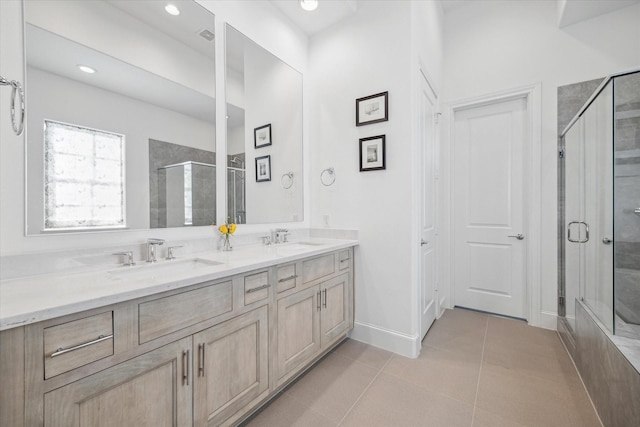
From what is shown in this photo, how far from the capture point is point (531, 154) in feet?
8.97

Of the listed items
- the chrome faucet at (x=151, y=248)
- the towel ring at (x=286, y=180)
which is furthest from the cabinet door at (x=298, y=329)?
the towel ring at (x=286, y=180)

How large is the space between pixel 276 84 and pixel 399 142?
4.02ft

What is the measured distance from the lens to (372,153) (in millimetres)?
2367

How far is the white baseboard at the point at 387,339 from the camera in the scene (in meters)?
2.18

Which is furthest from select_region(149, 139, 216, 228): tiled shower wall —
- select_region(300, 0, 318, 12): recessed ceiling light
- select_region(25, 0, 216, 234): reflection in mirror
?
select_region(300, 0, 318, 12): recessed ceiling light

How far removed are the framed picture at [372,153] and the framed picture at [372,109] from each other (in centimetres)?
16

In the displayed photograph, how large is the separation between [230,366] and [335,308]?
1.02 m

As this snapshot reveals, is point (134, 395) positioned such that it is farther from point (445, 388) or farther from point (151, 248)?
point (445, 388)

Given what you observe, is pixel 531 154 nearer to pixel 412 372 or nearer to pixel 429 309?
pixel 429 309

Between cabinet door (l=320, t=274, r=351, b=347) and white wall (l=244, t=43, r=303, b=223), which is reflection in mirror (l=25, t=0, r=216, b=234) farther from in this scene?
cabinet door (l=320, t=274, r=351, b=347)

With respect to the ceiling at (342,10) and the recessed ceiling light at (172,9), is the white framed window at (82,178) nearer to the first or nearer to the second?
the recessed ceiling light at (172,9)

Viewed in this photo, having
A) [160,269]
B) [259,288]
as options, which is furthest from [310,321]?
[160,269]

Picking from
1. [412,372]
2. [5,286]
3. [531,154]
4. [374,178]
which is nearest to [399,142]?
[374,178]

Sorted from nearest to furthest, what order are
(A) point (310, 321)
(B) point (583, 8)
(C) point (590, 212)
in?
(A) point (310, 321)
(C) point (590, 212)
(B) point (583, 8)
